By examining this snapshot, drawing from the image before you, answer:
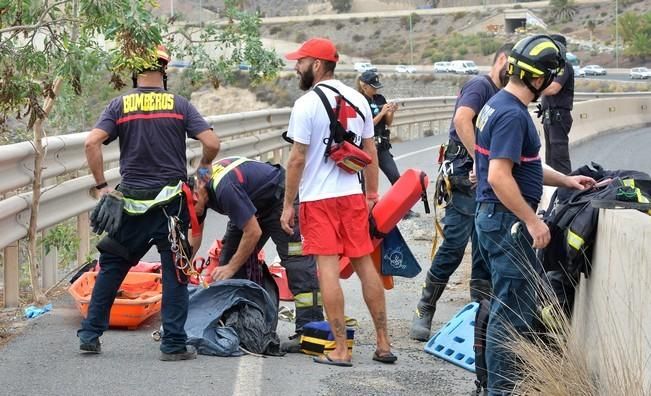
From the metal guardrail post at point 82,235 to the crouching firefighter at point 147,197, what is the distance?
2554 millimetres

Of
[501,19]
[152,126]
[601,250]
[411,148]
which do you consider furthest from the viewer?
[501,19]

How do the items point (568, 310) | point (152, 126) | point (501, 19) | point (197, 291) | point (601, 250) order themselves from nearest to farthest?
point (601, 250), point (568, 310), point (152, 126), point (197, 291), point (501, 19)

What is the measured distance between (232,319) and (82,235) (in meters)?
2.76

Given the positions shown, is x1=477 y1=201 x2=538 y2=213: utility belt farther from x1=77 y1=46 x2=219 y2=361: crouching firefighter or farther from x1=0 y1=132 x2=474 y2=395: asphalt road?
x1=77 y1=46 x2=219 y2=361: crouching firefighter

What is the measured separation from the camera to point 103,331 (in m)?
6.89

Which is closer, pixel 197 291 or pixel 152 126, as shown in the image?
pixel 152 126

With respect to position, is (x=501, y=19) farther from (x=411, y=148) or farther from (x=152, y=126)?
(x=152, y=126)

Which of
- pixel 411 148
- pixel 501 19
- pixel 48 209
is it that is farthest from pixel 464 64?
pixel 48 209

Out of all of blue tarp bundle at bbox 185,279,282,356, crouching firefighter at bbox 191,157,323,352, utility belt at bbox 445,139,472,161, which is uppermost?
utility belt at bbox 445,139,472,161

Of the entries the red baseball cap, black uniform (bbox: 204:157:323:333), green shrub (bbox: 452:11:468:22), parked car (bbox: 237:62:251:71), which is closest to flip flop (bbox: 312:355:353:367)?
black uniform (bbox: 204:157:323:333)

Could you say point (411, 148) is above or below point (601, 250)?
below

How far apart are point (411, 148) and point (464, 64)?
221 ft

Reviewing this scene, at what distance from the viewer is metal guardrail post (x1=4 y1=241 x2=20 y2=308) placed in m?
7.78

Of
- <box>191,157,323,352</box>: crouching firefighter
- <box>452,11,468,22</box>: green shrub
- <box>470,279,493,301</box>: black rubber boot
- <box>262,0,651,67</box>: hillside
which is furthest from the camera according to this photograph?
<box>452,11,468,22</box>: green shrub
